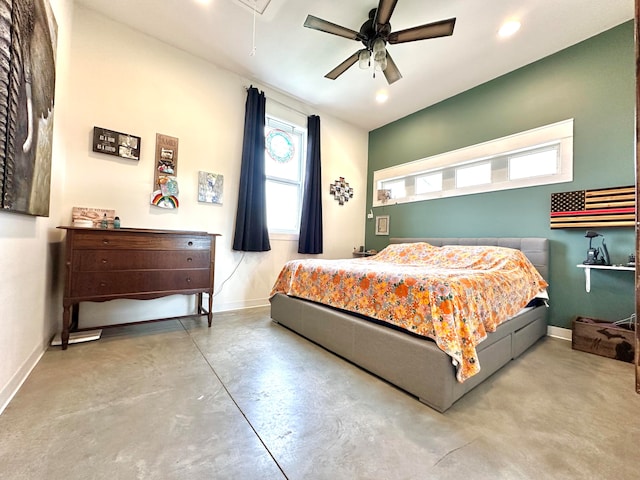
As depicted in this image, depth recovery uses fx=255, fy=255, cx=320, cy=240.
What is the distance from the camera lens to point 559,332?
8.90 ft

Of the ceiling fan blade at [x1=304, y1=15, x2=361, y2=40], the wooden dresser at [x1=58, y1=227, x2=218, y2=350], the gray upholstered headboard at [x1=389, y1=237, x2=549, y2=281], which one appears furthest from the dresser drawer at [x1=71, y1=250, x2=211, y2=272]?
the gray upholstered headboard at [x1=389, y1=237, x2=549, y2=281]

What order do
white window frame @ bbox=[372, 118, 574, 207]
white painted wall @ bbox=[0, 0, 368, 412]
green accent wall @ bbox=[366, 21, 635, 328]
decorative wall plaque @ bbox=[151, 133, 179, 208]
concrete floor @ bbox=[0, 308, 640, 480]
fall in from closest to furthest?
concrete floor @ bbox=[0, 308, 640, 480] < white painted wall @ bbox=[0, 0, 368, 412] < green accent wall @ bbox=[366, 21, 635, 328] < white window frame @ bbox=[372, 118, 574, 207] < decorative wall plaque @ bbox=[151, 133, 179, 208]

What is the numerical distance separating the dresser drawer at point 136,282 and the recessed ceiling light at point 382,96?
335 centimetres

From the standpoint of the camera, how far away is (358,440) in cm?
120

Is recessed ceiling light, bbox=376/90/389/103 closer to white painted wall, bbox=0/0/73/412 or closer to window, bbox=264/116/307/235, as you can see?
window, bbox=264/116/307/235

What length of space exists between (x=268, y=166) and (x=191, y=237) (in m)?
1.77

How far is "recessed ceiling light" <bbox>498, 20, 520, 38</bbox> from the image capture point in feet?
8.11

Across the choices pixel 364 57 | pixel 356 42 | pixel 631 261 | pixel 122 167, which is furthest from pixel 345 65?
pixel 631 261

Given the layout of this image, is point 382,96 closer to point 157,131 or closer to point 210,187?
point 210,187

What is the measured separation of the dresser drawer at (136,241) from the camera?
6.96 ft

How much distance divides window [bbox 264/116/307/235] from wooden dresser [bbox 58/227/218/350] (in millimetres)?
1403

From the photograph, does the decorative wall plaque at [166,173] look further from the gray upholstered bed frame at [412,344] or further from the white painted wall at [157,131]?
the gray upholstered bed frame at [412,344]

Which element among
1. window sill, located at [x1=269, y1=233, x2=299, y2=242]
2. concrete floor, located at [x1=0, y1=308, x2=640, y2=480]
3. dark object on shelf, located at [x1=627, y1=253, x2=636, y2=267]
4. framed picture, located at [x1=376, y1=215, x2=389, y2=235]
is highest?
framed picture, located at [x1=376, y1=215, x2=389, y2=235]

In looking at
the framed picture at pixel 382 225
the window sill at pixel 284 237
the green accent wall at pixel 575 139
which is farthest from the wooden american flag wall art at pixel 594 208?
the window sill at pixel 284 237
